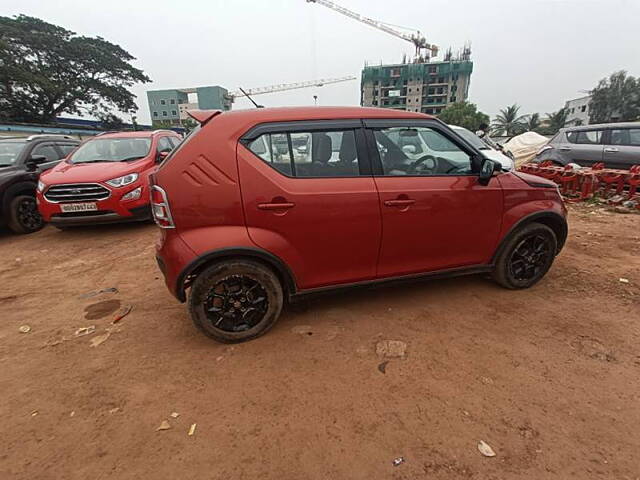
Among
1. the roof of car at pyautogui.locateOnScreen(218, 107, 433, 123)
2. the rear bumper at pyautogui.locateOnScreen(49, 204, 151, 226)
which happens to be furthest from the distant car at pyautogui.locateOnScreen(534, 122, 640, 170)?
the rear bumper at pyautogui.locateOnScreen(49, 204, 151, 226)

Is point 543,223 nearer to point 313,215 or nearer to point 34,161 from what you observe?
point 313,215

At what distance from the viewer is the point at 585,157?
796 cm

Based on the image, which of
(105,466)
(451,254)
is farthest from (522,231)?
(105,466)

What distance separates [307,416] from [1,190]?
645cm

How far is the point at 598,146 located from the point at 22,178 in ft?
40.0

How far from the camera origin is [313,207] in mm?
2383

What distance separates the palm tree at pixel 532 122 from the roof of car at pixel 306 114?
5039cm

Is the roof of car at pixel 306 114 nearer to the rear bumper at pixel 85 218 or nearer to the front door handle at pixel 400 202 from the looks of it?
the front door handle at pixel 400 202

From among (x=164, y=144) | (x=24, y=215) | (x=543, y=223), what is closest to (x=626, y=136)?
(x=543, y=223)

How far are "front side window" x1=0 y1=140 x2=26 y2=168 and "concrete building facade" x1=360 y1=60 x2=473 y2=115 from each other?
77.3m

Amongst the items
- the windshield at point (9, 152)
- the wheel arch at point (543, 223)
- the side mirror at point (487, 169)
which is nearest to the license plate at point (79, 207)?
the windshield at point (9, 152)

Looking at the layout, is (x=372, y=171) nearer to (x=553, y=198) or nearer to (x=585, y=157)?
(x=553, y=198)

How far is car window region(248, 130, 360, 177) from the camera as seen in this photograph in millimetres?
2371

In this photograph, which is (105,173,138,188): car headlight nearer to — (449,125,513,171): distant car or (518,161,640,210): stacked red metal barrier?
(449,125,513,171): distant car
